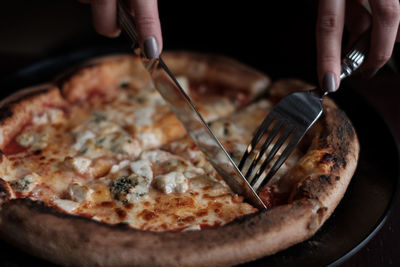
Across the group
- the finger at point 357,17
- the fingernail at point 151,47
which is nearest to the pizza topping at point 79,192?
the fingernail at point 151,47

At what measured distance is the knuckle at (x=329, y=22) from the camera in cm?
177

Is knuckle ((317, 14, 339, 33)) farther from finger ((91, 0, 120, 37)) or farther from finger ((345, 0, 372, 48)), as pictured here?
finger ((91, 0, 120, 37))

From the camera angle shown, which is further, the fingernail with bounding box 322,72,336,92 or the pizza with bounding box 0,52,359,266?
the fingernail with bounding box 322,72,336,92

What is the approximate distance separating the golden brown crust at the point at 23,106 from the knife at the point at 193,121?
571mm

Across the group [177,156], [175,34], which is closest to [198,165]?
[177,156]

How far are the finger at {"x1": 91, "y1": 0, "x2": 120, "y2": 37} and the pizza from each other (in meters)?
0.44

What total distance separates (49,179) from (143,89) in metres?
0.87

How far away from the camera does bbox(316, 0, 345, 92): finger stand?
5.60ft

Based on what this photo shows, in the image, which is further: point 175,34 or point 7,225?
point 175,34

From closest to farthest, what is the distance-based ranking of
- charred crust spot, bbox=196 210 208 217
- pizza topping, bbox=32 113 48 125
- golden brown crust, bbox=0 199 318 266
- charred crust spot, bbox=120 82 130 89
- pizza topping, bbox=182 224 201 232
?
golden brown crust, bbox=0 199 318 266 < pizza topping, bbox=182 224 201 232 < charred crust spot, bbox=196 210 208 217 < pizza topping, bbox=32 113 48 125 < charred crust spot, bbox=120 82 130 89

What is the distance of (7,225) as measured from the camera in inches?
58.9

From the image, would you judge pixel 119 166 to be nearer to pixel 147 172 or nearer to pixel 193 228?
pixel 147 172

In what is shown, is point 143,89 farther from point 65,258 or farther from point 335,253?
point 335,253

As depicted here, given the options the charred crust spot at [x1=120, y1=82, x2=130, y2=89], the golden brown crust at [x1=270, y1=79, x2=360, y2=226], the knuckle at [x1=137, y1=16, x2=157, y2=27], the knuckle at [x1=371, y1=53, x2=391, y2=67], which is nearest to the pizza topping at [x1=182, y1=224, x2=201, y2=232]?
the golden brown crust at [x1=270, y1=79, x2=360, y2=226]
